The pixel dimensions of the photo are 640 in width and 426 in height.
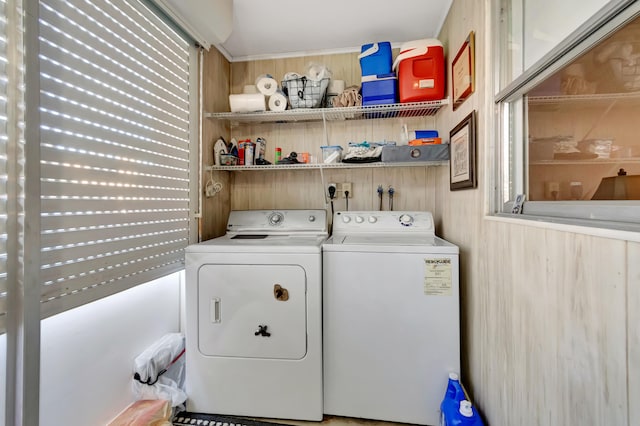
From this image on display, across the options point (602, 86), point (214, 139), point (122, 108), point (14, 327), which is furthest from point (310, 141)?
point (14, 327)

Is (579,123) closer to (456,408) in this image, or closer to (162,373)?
(456,408)

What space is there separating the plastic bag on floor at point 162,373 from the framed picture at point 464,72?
2.33 m

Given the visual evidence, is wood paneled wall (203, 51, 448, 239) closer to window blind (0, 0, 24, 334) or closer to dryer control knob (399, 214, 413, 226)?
dryer control knob (399, 214, 413, 226)

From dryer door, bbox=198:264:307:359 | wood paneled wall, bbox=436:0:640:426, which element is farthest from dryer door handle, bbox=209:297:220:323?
wood paneled wall, bbox=436:0:640:426

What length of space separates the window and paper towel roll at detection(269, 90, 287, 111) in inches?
55.7

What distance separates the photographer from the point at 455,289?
146cm

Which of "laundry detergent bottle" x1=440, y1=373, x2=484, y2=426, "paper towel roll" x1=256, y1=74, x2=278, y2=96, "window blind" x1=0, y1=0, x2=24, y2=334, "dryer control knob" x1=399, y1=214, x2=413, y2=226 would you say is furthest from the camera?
"paper towel roll" x1=256, y1=74, x2=278, y2=96

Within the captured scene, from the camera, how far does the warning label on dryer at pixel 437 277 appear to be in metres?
1.47

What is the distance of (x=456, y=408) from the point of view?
1309mm

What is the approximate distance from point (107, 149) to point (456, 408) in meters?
2.07

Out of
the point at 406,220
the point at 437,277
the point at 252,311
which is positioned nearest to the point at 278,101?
the point at 406,220

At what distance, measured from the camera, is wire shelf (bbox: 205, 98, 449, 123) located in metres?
1.99

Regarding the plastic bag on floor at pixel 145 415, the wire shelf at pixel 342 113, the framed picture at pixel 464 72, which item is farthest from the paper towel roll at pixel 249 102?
the plastic bag on floor at pixel 145 415

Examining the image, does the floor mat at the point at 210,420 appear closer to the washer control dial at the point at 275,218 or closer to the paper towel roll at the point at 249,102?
the washer control dial at the point at 275,218
